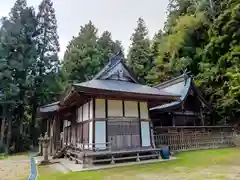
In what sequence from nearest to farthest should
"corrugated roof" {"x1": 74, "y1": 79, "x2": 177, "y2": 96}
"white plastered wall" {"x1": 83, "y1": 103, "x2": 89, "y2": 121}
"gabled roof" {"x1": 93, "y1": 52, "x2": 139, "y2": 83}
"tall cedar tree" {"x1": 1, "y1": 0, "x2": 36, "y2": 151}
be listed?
"corrugated roof" {"x1": 74, "y1": 79, "x2": 177, "y2": 96}, "white plastered wall" {"x1": 83, "y1": 103, "x2": 89, "y2": 121}, "gabled roof" {"x1": 93, "y1": 52, "x2": 139, "y2": 83}, "tall cedar tree" {"x1": 1, "y1": 0, "x2": 36, "y2": 151}

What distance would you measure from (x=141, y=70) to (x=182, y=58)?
7.65 m

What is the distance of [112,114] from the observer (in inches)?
384

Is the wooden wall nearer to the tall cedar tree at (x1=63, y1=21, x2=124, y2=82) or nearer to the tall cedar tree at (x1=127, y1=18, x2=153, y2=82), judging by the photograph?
the tall cedar tree at (x1=63, y1=21, x2=124, y2=82)

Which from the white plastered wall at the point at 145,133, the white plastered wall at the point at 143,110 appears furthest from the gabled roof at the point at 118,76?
the white plastered wall at the point at 145,133

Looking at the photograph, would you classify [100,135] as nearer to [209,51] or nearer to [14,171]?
[14,171]

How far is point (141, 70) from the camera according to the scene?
2873 centimetres

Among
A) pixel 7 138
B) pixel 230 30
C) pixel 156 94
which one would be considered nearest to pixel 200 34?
pixel 230 30

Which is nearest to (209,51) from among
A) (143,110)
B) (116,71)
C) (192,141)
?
(192,141)

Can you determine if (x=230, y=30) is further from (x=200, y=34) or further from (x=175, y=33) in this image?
(x=175, y=33)

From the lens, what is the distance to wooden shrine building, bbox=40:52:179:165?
29.6 feet

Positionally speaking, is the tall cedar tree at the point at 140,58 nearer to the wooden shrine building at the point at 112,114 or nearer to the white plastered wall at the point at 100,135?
the wooden shrine building at the point at 112,114

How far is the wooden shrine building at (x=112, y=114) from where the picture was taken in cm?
902

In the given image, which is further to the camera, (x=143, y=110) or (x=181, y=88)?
(x=181, y=88)

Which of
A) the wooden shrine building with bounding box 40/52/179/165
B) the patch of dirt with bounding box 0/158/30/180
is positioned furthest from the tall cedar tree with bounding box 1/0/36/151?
the patch of dirt with bounding box 0/158/30/180
